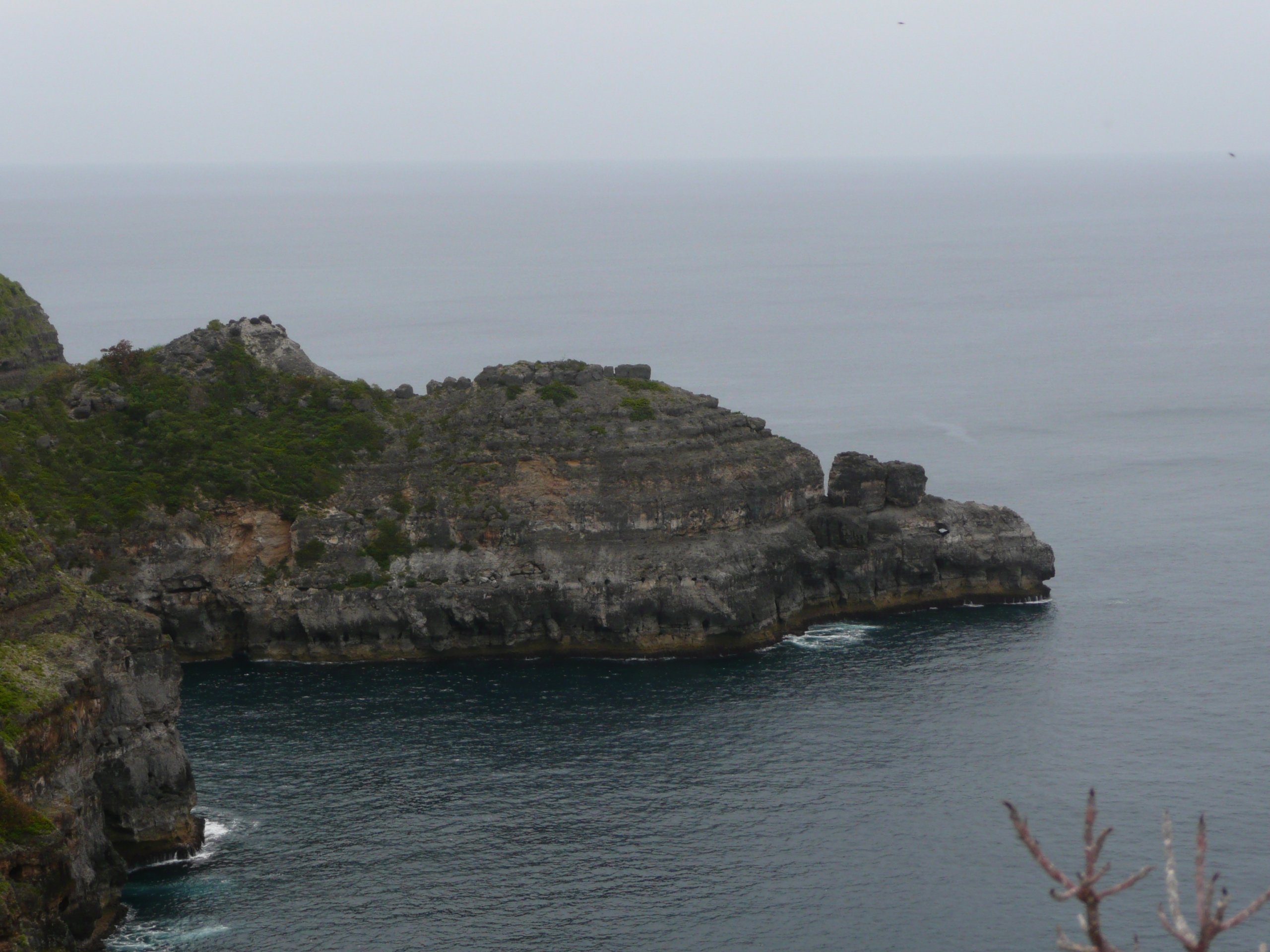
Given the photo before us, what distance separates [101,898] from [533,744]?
1125 inches

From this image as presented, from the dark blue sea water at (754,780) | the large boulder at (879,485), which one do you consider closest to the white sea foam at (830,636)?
the dark blue sea water at (754,780)

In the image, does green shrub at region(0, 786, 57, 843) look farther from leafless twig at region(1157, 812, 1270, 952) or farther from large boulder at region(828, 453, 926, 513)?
large boulder at region(828, 453, 926, 513)

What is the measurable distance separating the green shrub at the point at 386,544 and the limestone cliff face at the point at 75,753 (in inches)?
1249

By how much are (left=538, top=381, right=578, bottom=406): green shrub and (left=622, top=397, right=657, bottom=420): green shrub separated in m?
3.86

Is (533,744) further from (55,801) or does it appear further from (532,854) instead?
(55,801)

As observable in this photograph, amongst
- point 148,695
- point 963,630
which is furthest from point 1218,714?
point 148,695

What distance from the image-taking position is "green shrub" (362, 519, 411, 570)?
381 ft

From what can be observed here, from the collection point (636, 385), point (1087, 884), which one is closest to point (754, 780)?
point (636, 385)

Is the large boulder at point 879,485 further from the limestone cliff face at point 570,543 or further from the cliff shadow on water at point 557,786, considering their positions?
the cliff shadow on water at point 557,786

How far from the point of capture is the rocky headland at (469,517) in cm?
11306

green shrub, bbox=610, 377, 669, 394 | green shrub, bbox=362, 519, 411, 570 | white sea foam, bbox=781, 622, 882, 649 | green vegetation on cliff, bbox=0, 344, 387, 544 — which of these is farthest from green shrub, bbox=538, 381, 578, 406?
white sea foam, bbox=781, 622, 882, 649

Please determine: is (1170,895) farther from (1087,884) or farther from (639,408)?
→ (639,408)

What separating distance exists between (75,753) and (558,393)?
58.8 meters

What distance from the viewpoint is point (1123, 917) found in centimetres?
7181
